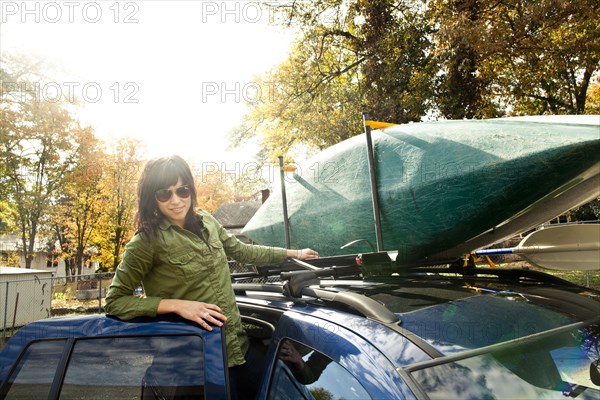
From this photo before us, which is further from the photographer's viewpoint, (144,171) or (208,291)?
(144,171)

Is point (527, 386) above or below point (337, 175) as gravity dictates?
below

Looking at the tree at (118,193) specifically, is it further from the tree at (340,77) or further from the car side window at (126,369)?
the car side window at (126,369)

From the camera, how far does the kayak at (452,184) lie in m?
2.42

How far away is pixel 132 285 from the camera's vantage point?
196 cm

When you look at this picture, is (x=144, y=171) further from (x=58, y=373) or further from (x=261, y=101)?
(x=261, y=101)

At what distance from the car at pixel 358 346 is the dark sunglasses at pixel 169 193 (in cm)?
56

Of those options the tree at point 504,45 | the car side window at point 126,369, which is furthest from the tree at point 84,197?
the car side window at point 126,369

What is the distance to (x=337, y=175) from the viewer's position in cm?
325

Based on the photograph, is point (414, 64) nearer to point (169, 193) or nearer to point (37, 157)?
point (169, 193)

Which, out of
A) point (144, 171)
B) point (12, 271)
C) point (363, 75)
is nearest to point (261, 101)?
point (363, 75)

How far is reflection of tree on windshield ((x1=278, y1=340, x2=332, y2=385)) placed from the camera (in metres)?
1.52

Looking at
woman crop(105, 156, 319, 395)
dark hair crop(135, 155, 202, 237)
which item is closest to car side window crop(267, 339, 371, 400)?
woman crop(105, 156, 319, 395)

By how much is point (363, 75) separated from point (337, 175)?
11120 millimetres

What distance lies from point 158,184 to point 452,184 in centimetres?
163
